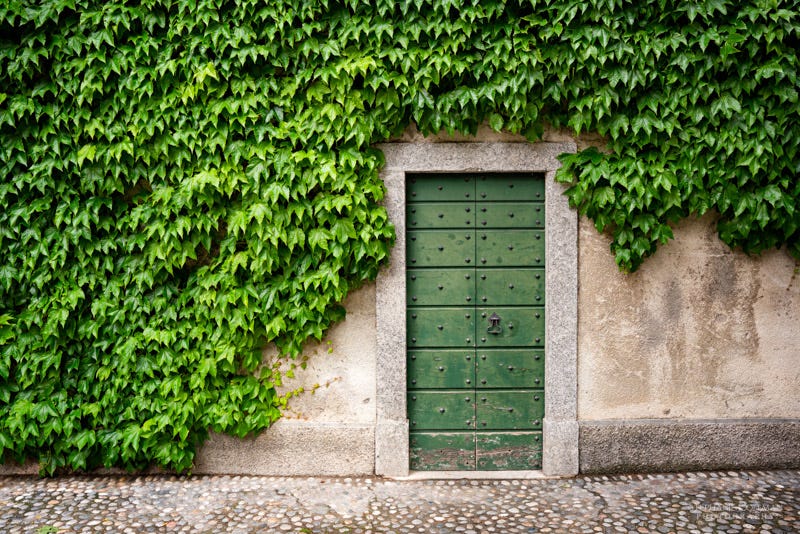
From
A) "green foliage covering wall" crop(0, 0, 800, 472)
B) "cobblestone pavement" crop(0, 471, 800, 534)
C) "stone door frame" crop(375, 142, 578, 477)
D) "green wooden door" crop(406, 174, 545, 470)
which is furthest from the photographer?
"green wooden door" crop(406, 174, 545, 470)

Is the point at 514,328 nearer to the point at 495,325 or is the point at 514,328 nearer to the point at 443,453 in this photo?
the point at 495,325

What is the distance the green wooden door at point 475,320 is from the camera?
447 cm

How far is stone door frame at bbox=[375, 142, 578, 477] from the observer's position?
Answer: 437cm

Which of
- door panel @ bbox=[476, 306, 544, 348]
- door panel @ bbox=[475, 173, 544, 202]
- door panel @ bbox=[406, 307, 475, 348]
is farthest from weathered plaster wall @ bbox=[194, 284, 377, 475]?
door panel @ bbox=[475, 173, 544, 202]

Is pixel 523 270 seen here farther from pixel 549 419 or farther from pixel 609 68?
pixel 609 68

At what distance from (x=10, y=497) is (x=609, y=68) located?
533 cm

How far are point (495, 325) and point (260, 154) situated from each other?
2.22 metres

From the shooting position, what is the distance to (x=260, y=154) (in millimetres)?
4203

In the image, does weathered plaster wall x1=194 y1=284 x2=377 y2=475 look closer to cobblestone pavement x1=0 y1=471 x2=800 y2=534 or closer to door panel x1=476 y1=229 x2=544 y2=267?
cobblestone pavement x1=0 y1=471 x2=800 y2=534

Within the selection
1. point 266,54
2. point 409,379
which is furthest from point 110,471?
point 266,54

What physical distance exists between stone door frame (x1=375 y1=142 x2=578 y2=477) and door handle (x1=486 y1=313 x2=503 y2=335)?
386 mm

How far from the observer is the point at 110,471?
4402 mm

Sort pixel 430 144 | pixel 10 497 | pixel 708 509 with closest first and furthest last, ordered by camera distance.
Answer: pixel 708 509, pixel 10 497, pixel 430 144

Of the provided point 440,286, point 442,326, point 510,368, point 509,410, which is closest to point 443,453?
point 509,410
